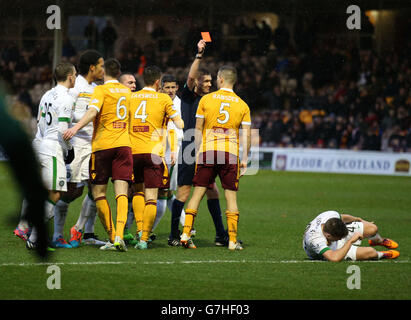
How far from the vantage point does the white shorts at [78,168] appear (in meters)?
7.84

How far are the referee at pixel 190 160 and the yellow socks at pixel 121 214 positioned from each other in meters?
1.00

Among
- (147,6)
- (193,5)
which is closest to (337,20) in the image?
(193,5)

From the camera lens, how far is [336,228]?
22.5 feet

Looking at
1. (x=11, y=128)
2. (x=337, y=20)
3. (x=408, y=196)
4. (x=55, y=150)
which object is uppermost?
(x=337, y=20)

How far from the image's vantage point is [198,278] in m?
5.84

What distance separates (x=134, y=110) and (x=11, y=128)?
6.54 m

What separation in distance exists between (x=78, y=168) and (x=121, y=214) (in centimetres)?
92

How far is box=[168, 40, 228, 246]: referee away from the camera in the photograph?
8.30m

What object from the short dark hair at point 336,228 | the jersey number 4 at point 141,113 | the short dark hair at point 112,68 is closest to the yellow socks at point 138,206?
the jersey number 4 at point 141,113

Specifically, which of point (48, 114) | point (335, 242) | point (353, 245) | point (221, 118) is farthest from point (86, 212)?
point (353, 245)

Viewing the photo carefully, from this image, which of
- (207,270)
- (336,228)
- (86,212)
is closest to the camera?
(207,270)

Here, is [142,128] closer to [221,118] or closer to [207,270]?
[221,118]

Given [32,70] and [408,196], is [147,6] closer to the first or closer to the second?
[32,70]
